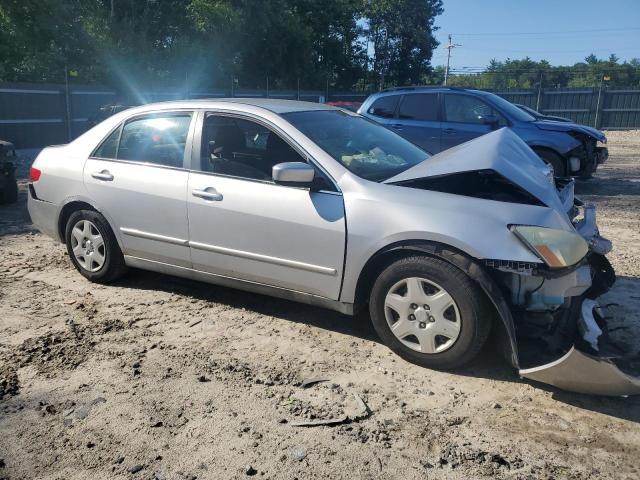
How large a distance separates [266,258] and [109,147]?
197cm

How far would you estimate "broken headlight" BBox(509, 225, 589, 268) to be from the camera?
10.3 feet

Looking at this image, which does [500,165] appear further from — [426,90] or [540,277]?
[426,90]

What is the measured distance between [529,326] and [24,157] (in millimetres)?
15835

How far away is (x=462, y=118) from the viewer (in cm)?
947

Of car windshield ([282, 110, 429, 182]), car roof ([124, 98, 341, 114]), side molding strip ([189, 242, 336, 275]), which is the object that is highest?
car roof ([124, 98, 341, 114])

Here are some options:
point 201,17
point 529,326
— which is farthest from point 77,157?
point 201,17

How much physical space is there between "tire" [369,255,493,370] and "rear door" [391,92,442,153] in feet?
21.2

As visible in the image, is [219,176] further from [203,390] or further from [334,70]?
[334,70]

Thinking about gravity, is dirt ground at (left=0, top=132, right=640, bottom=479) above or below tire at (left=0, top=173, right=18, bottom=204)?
below

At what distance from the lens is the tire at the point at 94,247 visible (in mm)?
4828

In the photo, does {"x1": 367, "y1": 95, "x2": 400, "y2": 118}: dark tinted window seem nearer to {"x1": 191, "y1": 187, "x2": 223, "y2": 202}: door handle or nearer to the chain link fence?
{"x1": 191, "y1": 187, "x2": 223, "y2": 202}: door handle

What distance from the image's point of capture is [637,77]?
31562 millimetres

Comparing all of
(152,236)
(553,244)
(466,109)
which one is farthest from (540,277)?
(466,109)

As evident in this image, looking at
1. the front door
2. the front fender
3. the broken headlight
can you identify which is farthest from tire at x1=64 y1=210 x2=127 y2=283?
the front fender
